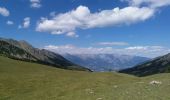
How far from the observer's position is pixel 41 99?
42.4 m

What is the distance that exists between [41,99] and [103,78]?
50.0m

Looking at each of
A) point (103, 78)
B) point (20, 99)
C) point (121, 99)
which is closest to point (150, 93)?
point (121, 99)

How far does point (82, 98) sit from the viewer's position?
36281 millimetres

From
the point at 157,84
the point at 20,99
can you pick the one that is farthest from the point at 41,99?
the point at 157,84

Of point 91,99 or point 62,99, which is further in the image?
point 62,99

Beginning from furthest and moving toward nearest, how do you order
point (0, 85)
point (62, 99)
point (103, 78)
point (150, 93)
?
point (103, 78) < point (0, 85) < point (62, 99) < point (150, 93)

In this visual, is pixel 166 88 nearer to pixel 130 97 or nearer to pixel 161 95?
pixel 161 95

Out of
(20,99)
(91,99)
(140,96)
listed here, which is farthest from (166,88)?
(20,99)

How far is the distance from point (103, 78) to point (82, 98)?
181 ft

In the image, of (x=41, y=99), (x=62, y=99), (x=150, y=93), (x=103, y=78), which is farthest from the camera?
(x=103, y=78)

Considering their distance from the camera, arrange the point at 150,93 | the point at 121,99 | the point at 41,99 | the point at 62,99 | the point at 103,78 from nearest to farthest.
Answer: the point at 121,99
the point at 150,93
the point at 62,99
the point at 41,99
the point at 103,78

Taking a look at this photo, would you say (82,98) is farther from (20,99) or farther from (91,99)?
(20,99)

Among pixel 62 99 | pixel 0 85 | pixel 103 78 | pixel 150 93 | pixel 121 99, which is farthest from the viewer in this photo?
pixel 103 78

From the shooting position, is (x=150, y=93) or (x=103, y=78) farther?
(x=103, y=78)
